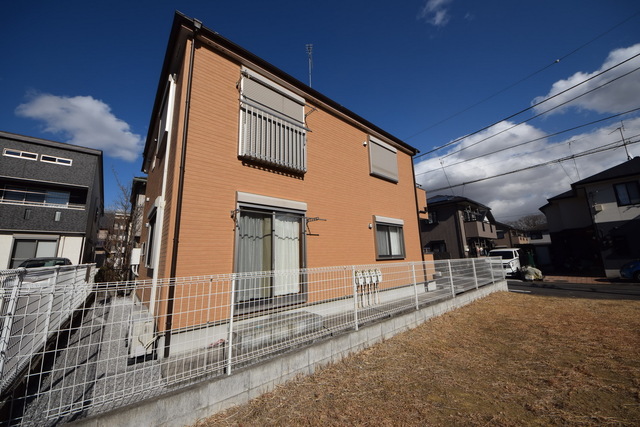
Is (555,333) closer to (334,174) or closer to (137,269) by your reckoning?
(334,174)

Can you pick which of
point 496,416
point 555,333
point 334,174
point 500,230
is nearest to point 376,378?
point 496,416

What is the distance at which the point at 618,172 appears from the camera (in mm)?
14766

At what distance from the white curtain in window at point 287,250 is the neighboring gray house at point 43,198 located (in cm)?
1693

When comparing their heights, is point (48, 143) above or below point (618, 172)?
above

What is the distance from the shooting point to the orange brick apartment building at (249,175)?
14.2 feet

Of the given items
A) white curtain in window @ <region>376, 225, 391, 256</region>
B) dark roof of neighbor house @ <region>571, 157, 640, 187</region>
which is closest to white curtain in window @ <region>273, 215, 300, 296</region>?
white curtain in window @ <region>376, 225, 391, 256</region>

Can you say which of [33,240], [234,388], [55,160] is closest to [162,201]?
[234,388]

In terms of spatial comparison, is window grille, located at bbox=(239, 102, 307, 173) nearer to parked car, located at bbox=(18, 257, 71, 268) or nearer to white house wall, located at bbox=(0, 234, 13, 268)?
parked car, located at bbox=(18, 257, 71, 268)

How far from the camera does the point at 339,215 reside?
670 centimetres

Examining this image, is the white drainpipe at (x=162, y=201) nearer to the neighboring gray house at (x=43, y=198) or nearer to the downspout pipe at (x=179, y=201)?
the downspout pipe at (x=179, y=201)

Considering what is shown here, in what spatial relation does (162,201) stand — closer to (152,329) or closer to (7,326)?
(152,329)

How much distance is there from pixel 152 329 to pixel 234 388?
4.93ft

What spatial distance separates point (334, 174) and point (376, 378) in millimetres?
5064

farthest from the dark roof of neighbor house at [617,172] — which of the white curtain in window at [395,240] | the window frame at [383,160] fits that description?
the white curtain in window at [395,240]
